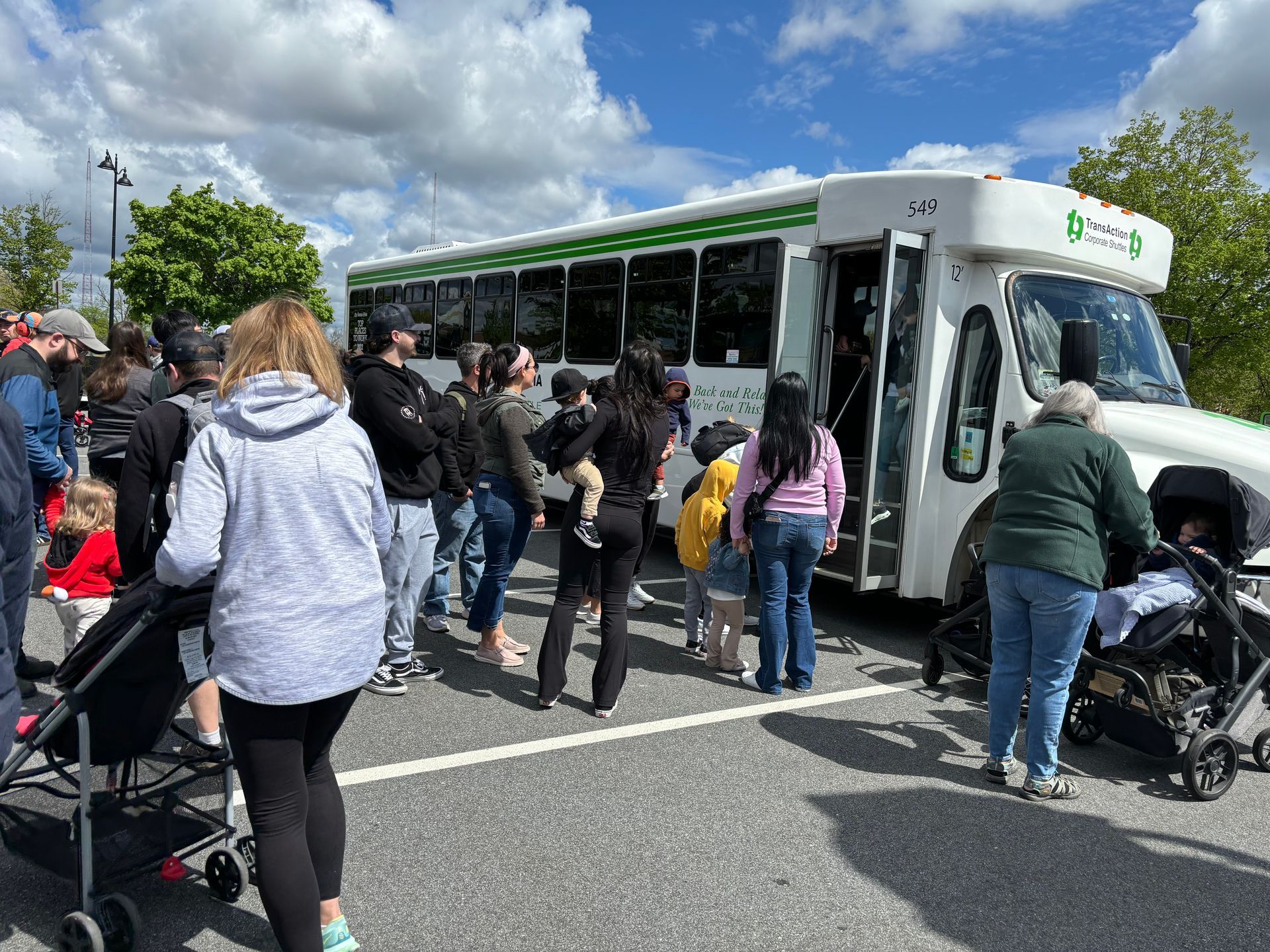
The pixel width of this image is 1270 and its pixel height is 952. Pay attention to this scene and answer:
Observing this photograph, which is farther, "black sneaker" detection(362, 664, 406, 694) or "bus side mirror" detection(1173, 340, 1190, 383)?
"bus side mirror" detection(1173, 340, 1190, 383)

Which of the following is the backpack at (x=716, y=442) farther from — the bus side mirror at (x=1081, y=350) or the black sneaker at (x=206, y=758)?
the black sneaker at (x=206, y=758)

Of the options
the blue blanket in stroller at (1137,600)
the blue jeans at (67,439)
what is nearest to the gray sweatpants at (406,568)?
the blue blanket in stroller at (1137,600)

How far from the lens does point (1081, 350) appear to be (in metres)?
5.57

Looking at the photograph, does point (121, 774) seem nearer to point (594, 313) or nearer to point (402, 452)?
point (402, 452)

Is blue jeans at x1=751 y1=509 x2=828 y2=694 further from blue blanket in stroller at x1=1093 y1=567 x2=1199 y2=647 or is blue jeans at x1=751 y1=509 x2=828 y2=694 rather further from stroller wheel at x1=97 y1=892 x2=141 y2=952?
stroller wheel at x1=97 y1=892 x2=141 y2=952

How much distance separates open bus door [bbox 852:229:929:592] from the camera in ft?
20.3

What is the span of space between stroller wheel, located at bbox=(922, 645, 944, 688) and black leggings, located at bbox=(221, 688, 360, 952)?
3.95m

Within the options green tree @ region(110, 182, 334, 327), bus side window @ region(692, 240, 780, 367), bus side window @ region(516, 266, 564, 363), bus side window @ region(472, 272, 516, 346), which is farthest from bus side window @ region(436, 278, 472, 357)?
green tree @ region(110, 182, 334, 327)

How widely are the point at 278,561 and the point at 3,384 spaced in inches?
167

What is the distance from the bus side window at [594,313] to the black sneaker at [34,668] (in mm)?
5551

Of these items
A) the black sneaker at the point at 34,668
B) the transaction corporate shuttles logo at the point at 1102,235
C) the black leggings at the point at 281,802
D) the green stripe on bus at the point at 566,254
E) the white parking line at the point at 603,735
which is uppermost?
the green stripe on bus at the point at 566,254

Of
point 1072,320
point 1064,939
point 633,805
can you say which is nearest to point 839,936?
point 1064,939

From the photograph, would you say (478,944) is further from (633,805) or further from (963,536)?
(963,536)

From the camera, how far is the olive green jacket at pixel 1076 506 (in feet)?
12.8
